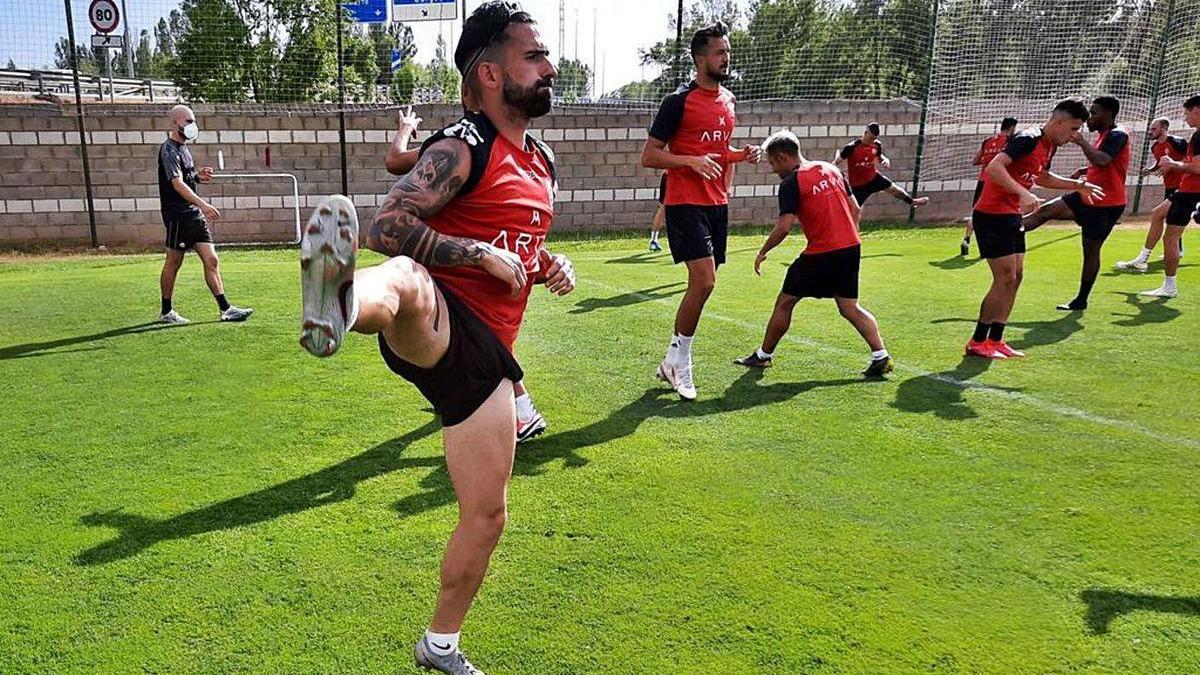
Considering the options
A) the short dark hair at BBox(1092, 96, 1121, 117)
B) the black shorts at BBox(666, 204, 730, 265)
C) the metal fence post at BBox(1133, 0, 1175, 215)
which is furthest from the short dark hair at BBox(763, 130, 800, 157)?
the metal fence post at BBox(1133, 0, 1175, 215)

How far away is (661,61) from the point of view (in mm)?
16234

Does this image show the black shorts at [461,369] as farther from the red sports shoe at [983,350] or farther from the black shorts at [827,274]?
the red sports shoe at [983,350]

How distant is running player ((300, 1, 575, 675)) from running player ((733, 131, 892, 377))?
3.81 m

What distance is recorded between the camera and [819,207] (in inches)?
245

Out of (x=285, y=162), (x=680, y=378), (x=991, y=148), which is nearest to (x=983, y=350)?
(x=680, y=378)

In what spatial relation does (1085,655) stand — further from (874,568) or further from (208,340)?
(208,340)

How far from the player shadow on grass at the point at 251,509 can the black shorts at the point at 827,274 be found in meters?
3.15

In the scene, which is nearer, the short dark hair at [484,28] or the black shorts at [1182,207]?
the short dark hair at [484,28]

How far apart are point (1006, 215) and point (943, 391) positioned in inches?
73.7

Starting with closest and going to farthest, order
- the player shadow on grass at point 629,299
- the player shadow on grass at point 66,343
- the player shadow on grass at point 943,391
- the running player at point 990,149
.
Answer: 1. the player shadow on grass at point 943,391
2. the player shadow on grass at point 66,343
3. the player shadow on grass at point 629,299
4. the running player at point 990,149

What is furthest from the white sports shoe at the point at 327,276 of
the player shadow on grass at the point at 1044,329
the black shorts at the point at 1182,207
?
the black shorts at the point at 1182,207

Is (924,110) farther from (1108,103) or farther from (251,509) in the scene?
(251,509)

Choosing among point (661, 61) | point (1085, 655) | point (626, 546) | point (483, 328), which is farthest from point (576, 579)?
point (661, 61)

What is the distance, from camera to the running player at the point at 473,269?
93.0 inches
